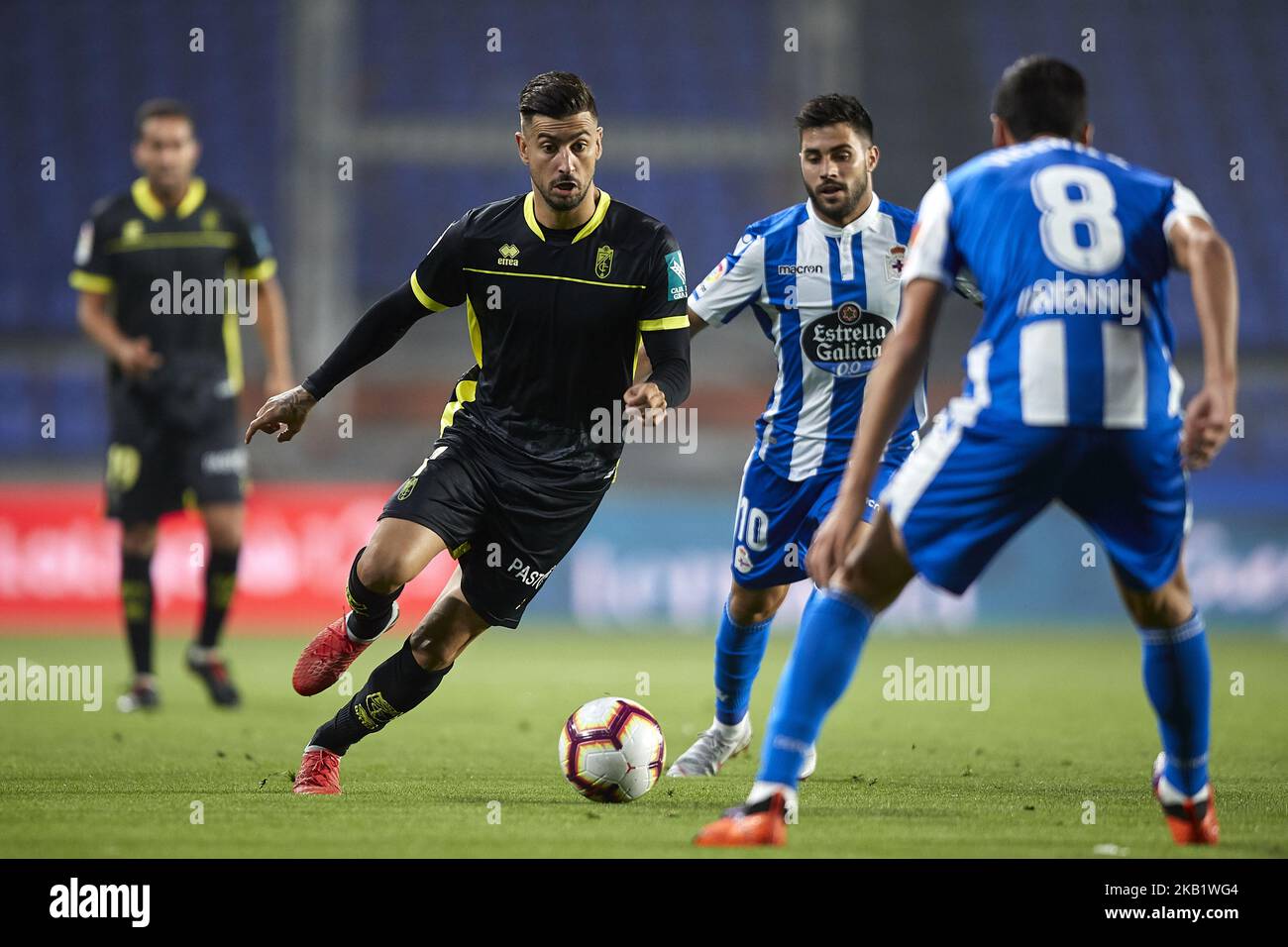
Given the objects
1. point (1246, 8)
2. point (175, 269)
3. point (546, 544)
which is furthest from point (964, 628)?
point (1246, 8)

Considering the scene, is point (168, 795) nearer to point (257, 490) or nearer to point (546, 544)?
point (546, 544)

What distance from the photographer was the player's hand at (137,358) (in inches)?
334

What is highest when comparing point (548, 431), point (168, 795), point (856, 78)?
point (856, 78)

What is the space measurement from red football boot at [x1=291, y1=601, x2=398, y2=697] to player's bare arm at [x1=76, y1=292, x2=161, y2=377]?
11.8ft

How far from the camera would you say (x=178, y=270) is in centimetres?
878

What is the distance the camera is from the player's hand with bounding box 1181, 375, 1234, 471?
3.87 m

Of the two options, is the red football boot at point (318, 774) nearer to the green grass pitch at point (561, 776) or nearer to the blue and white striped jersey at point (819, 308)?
the green grass pitch at point (561, 776)

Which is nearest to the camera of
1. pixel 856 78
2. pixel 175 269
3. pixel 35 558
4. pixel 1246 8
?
pixel 175 269

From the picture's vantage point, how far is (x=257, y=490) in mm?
13109

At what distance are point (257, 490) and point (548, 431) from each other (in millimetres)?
8068

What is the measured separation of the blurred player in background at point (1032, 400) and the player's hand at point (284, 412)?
1.96 m

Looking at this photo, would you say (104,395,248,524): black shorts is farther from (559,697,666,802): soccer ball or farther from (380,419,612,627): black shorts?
(559,697,666,802): soccer ball

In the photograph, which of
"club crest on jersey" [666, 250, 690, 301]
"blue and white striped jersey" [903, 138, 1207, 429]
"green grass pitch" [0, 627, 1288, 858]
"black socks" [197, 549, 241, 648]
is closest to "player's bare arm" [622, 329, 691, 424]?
"club crest on jersey" [666, 250, 690, 301]

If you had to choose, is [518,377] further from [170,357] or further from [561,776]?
[170,357]
